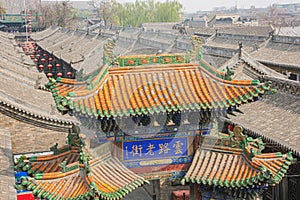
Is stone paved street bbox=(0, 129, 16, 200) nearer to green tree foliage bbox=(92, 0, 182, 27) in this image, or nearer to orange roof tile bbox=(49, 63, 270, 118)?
orange roof tile bbox=(49, 63, 270, 118)

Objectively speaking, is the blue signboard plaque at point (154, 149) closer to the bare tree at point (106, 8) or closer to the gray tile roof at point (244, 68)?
the gray tile roof at point (244, 68)

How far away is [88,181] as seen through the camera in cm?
737

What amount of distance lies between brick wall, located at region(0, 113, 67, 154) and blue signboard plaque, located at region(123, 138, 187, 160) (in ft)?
32.3

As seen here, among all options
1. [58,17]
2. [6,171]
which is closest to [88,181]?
[6,171]

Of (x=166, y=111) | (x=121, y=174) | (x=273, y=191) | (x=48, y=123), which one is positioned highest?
(x=166, y=111)

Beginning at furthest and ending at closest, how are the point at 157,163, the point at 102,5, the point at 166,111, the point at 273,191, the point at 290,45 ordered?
the point at 102,5, the point at 290,45, the point at 273,191, the point at 157,163, the point at 166,111

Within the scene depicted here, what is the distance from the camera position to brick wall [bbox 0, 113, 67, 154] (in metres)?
17.0

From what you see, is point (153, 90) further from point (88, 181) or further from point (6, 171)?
point (6, 171)

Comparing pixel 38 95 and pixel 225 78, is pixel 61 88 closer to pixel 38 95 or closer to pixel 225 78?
pixel 225 78

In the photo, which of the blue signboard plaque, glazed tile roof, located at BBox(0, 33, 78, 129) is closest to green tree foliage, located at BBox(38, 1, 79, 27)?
glazed tile roof, located at BBox(0, 33, 78, 129)

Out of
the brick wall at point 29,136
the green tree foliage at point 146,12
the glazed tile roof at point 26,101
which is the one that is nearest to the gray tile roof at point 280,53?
the glazed tile roof at point 26,101

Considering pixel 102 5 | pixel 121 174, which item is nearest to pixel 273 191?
pixel 121 174

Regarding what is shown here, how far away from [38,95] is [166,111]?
1427 centimetres

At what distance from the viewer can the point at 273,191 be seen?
1459 centimetres
